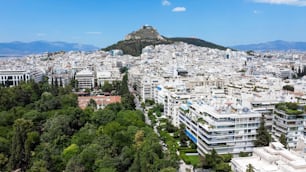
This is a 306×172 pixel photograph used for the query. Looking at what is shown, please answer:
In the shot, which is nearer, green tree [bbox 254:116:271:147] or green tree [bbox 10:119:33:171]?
green tree [bbox 10:119:33:171]

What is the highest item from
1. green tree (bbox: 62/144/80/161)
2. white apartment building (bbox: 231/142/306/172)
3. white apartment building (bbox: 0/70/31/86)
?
white apartment building (bbox: 0/70/31/86)

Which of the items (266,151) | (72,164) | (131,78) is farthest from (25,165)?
(131,78)

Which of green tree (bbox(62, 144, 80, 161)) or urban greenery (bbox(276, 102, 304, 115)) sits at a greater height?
urban greenery (bbox(276, 102, 304, 115))

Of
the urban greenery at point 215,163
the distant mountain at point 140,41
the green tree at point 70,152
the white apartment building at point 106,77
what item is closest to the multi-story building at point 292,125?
the urban greenery at point 215,163

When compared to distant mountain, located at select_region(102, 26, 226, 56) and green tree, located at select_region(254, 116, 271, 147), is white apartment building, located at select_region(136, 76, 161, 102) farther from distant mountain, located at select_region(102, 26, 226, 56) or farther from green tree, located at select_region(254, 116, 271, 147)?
distant mountain, located at select_region(102, 26, 226, 56)

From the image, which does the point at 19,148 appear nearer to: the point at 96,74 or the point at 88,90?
the point at 88,90

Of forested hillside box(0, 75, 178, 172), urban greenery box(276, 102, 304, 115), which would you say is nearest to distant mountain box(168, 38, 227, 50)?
forested hillside box(0, 75, 178, 172)

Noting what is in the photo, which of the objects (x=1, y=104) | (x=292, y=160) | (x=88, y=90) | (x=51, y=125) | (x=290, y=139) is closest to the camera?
(x=292, y=160)

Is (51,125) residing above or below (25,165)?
above
